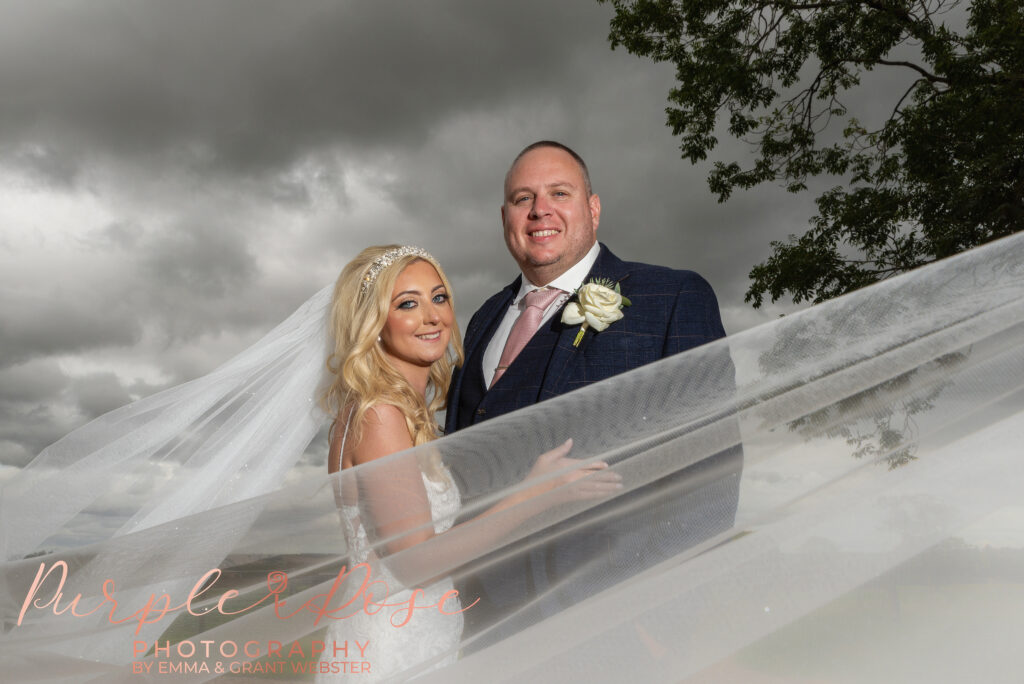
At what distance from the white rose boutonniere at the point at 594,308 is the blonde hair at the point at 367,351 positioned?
0.58 meters

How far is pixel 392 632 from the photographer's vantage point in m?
1.74

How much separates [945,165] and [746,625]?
937 cm

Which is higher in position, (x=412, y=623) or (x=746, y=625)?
(x=412, y=623)

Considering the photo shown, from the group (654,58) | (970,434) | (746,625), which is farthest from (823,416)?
(654,58)

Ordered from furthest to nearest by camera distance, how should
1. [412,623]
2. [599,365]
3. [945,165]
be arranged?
[945,165] < [599,365] < [412,623]

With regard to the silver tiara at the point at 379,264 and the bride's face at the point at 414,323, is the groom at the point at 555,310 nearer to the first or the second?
the bride's face at the point at 414,323

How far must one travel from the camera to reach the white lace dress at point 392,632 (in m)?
1.68

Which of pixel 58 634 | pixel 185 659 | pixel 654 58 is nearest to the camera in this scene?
pixel 185 659

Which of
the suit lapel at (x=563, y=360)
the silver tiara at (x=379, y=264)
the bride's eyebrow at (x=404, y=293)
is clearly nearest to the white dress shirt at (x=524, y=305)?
the suit lapel at (x=563, y=360)

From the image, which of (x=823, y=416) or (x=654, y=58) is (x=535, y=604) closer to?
(x=823, y=416)

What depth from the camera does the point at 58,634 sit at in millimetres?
1984

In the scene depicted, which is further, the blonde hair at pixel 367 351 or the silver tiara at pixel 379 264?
the silver tiara at pixel 379 264

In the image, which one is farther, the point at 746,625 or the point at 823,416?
the point at 823,416

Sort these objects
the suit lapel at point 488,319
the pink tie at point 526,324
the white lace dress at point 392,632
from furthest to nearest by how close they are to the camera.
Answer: the suit lapel at point 488,319 → the pink tie at point 526,324 → the white lace dress at point 392,632
